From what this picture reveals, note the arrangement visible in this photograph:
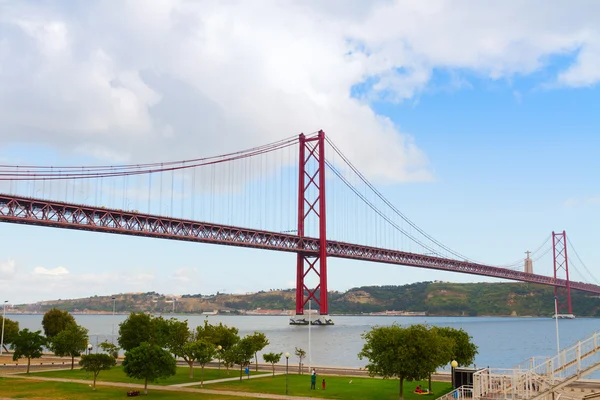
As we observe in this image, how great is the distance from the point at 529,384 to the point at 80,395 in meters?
24.0

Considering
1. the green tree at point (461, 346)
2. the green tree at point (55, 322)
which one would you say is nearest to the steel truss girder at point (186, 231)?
the green tree at point (55, 322)

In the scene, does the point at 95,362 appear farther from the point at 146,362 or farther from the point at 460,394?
the point at 460,394

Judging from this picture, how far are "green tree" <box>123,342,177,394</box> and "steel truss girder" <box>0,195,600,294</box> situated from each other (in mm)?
45993

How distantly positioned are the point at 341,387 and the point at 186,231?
60551 millimetres

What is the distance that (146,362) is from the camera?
120 feet

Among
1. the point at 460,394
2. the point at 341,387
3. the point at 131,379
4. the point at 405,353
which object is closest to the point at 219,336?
the point at 131,379

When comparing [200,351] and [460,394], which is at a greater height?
[200,351]

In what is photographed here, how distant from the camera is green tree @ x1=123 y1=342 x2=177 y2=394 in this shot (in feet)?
119

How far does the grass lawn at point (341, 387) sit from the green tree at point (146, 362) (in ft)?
13.2

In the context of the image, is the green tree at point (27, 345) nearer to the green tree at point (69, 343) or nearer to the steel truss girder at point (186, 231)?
the green tree at point (69, 343)

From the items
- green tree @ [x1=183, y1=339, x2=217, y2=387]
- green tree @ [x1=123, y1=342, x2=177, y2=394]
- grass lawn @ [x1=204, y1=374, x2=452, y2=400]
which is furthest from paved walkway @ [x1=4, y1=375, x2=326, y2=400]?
green tree @ [x1=183, y1=339, x2=217, y2=387]

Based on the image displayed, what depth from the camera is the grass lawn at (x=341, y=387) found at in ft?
117

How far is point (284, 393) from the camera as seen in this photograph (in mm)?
36312

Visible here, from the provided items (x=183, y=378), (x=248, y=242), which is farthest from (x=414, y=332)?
(x=248, y=242)
